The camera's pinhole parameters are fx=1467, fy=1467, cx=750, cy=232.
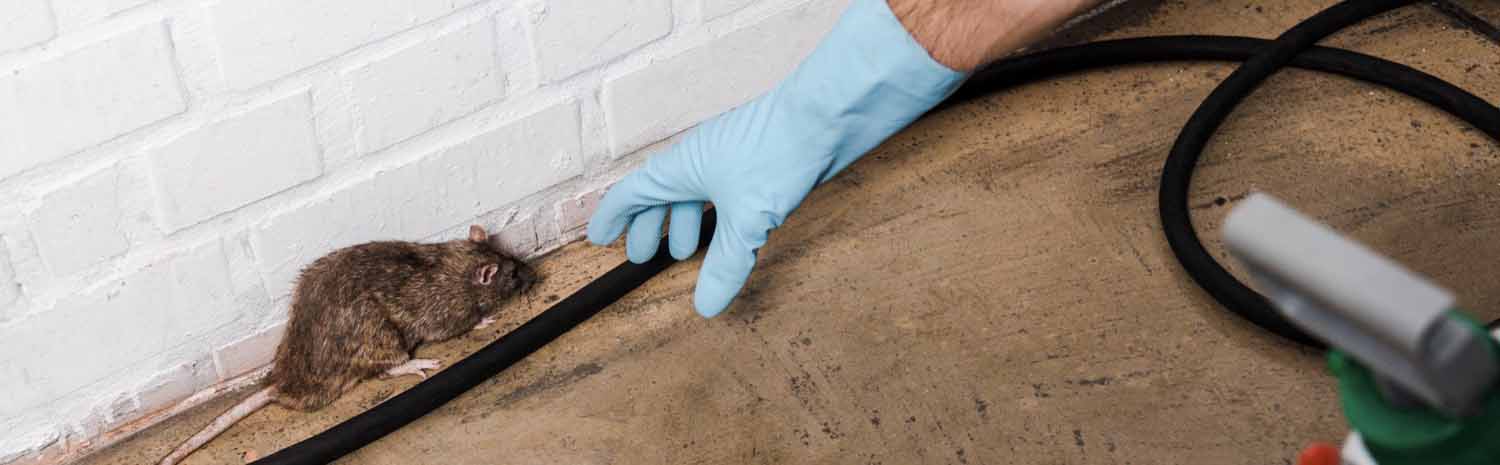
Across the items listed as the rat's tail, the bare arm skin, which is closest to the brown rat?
the rat's tail

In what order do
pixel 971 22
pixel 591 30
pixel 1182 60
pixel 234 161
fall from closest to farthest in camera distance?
1. pixel 971 22
2. pixel 234 161
3. pixel 591 30
4. pixel 1182 60

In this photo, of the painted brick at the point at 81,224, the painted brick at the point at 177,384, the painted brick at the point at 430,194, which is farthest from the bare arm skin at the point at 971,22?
the painted brick at the point at 177,384

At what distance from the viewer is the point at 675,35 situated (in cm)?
210

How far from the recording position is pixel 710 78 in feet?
7.19

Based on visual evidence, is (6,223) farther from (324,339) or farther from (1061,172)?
(1061,172)

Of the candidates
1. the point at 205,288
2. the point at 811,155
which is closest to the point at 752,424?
the point at 811,155

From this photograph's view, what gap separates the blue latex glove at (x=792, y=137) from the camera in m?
1.68

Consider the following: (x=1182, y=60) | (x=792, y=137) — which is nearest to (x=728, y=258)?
(x=792, y=137)

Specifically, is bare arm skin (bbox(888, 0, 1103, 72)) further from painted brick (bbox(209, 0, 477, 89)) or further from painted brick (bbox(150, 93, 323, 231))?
painted brick (bbox(150, 93, 323, 231))

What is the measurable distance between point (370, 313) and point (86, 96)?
0.50m

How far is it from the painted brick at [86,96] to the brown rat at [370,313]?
0.35 meters

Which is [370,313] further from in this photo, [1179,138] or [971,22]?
[1179,138]

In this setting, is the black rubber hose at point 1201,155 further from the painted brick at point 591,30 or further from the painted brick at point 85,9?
the painted brick at point 85,9

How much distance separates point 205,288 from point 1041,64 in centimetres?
134
